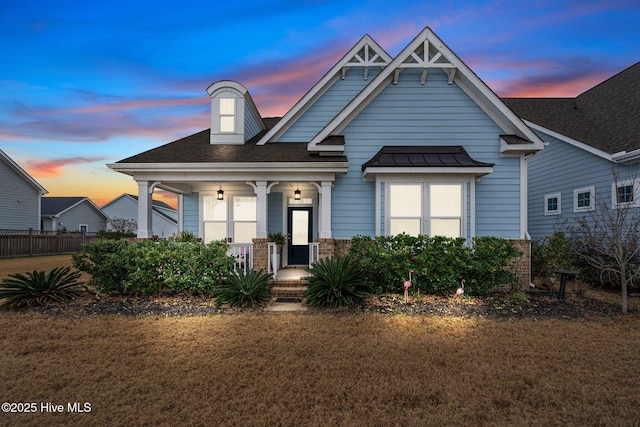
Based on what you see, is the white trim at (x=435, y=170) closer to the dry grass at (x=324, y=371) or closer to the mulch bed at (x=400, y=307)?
the mulch bed at (x=400, y=307)

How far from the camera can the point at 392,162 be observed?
8.88 metres

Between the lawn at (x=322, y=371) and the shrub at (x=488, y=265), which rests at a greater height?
the shrub at (x=488, y=265)

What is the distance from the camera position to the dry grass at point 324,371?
3.01 metres

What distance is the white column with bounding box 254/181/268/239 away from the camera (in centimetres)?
909

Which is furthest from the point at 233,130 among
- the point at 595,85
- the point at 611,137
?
the point at 595,85

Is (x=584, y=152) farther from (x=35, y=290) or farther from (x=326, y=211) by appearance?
(x=35, y=290)

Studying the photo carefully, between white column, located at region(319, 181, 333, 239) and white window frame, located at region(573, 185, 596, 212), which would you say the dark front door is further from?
white window frame, located at region(573, 185, 596, 212)

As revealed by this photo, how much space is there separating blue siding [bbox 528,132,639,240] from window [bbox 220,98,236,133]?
12994 mm

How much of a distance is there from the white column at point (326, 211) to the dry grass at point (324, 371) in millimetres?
3264

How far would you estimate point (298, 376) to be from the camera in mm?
3754

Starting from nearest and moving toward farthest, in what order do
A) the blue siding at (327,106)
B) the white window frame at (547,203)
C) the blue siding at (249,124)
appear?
the blue siding at (327,106), the blue siding at (249,124), the white window frame at (547,203)

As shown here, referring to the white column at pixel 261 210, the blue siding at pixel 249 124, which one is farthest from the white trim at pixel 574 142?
the blue siding at pixel 249 124

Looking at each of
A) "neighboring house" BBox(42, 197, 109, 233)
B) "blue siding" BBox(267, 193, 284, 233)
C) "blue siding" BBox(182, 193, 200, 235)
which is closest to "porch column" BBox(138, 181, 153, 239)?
"blue siding" BBox(182, 193, 200, 235)

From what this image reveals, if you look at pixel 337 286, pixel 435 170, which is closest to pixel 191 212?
pixel 337 286
